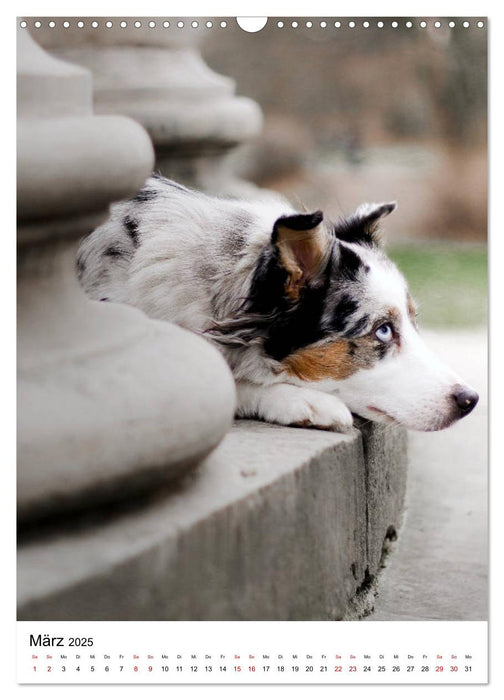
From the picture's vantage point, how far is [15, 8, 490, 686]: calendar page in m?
2.46

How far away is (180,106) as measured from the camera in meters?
5.54

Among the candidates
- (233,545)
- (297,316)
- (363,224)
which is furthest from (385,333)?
(233,545)

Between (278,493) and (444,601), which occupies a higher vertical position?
(278,493)

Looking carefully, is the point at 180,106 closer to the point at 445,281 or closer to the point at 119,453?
the point at 445,281

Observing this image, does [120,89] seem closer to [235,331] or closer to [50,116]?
[235,331]

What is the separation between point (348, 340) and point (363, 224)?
63 centimetres

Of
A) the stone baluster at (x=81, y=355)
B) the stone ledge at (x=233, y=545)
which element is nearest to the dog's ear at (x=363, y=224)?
the stone ledge at (x=233, y=545)

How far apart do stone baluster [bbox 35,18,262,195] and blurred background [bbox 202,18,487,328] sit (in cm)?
23

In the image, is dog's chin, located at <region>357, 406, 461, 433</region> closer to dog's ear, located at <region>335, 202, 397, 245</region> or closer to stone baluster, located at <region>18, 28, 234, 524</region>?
dog's ear, located at <region>335, 202, 397, 245</region>

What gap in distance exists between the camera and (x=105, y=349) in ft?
8.62

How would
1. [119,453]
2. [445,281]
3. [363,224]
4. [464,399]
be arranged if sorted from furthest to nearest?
[445,281] < [363,224] < [464,399] < [119,453]

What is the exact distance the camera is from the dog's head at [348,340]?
3.77m
